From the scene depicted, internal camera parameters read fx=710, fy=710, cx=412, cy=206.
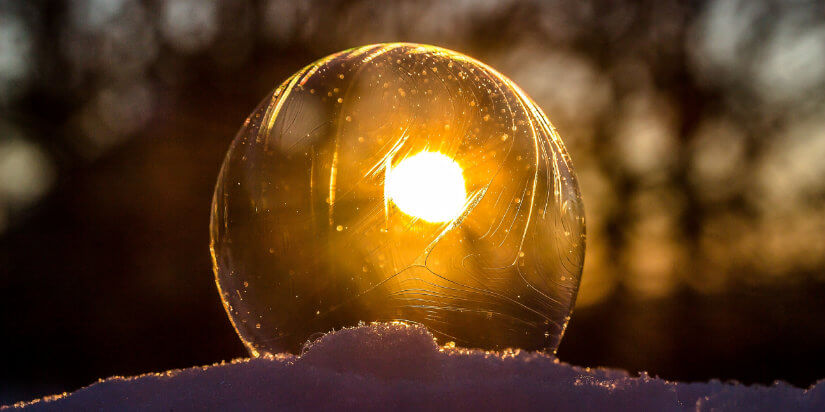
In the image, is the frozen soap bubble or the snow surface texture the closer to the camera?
the snow surface texture

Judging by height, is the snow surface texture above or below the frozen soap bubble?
below

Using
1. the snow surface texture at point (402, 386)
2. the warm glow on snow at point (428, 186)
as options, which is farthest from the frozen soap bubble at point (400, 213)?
the snow surface texture at point (402, 386)

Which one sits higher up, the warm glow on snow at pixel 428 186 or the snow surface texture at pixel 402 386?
the warm glow on snow at pixel 428 186

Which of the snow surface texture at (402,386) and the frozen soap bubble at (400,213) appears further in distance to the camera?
the frozen soap bubble at (400,213)

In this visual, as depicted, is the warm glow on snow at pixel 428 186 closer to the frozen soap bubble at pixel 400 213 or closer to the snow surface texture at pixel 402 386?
the frozen soap bubble at pixel 400 213

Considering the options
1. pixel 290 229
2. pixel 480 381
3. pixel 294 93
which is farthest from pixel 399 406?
pixel 294 93

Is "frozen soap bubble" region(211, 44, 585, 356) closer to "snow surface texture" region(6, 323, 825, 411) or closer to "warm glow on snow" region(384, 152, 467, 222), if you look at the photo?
"warm glow on snow" region(384, 152, 467, 222)

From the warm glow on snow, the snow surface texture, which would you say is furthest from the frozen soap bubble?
the snow surface texture

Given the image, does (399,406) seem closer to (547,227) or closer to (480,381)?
(480,381)
